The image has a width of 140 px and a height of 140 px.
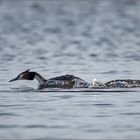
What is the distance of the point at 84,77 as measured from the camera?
27.8 metres

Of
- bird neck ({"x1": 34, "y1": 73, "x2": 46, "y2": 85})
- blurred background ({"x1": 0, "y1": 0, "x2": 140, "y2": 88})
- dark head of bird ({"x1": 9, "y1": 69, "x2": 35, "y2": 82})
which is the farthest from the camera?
blurred background ({"x1": 0, "y1": 0, "x2": 140, "y2": 88})

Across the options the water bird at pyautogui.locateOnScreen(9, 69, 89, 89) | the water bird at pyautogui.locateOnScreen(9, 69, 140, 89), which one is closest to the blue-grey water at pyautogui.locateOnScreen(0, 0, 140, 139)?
the water bird at pyautogui.locateOnScreen(9, 69, 89, 89)

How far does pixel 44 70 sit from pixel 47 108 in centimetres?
879

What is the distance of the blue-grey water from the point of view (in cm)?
1888

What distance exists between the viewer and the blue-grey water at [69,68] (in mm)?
18875

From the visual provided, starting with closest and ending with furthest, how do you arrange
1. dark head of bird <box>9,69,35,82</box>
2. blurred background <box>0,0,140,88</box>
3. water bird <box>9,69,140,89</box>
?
water bird <box>9,69,140,89</box>, dark head of bird <box>9,69,35,82</box>, blurred background <box>0,0,140,88</box>

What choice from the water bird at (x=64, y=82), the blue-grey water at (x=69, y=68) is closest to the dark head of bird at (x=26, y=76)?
the blue-grey water at (x=69, y=68)

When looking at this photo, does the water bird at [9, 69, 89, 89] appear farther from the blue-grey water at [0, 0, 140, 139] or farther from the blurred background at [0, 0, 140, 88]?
the blurred background at [0, 0, 140, 88]

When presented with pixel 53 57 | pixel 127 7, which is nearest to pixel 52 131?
pixel 53 57

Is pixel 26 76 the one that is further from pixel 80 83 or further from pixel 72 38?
pixel 72 38

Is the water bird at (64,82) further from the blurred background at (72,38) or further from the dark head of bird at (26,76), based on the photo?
the blurred background at (72,38)

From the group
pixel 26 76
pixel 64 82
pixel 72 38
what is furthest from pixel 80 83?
pixel 72 38

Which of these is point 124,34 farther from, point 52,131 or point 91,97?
point 52,131

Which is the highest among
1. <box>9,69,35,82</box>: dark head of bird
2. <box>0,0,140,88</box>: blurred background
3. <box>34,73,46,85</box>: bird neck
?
<box>0,0,140,88</box>: blurred background
